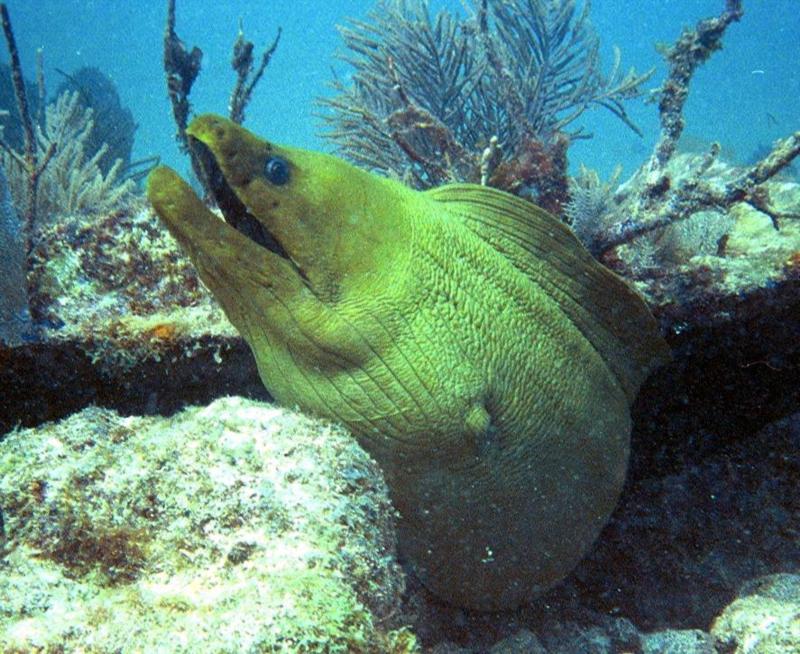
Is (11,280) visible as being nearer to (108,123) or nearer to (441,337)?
(441,337)

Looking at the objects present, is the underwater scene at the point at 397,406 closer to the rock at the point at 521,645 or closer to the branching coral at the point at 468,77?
the rock at the point at 521,645

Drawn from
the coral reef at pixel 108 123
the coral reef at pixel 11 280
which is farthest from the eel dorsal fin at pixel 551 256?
the coral reef at pixel 108 123

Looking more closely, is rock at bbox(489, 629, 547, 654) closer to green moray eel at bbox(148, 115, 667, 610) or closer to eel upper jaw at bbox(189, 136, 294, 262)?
green moray eel at bbox(148, 115, 667, 610)

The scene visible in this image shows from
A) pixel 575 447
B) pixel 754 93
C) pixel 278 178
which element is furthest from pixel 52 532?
pixel 754 93

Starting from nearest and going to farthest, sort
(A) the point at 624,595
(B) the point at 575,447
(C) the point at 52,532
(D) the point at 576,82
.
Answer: (C) the point at 52,532, (B) the point at 575,447, (A) the point at 624,595, (D) the point at 576,82

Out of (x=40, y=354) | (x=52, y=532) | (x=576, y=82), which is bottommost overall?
(x=52, y=532)

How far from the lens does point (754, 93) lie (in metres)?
82.2

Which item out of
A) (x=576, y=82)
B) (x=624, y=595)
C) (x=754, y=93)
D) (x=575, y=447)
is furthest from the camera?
(x=754, y=93)

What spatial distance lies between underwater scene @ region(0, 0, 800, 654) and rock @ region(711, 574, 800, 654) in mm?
15

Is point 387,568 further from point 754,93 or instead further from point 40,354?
point 754,93

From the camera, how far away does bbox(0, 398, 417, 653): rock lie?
1.21 metres

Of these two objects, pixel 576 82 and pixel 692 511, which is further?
pixel 576 82

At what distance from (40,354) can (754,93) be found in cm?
10240

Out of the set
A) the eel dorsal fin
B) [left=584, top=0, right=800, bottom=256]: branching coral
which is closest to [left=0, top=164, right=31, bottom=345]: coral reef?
the eel dorsal fin
